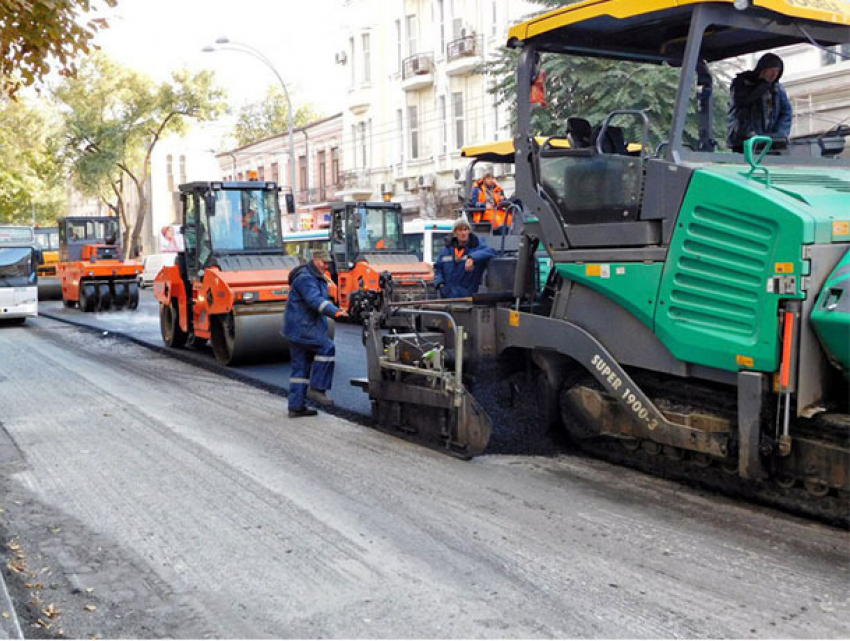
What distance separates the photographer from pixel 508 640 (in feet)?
13.3

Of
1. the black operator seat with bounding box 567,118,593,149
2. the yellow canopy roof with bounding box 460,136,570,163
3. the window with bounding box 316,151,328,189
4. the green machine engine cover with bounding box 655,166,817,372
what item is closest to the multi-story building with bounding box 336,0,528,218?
the window with bounding box 316,151,328,189

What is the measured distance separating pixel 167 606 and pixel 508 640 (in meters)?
1.61

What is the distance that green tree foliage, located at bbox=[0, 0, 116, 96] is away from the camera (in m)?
7.98

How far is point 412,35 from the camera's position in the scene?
37344 mm

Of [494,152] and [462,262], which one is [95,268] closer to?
[494,152]

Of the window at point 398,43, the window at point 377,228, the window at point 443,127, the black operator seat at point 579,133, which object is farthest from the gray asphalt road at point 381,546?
the window at point 398,43

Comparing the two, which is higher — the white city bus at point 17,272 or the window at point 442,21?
the window at point 442,21

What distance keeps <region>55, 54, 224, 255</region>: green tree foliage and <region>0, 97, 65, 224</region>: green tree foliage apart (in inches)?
37.8

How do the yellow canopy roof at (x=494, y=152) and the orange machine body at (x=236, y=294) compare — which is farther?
the orange machine body at (x=236, y=294)

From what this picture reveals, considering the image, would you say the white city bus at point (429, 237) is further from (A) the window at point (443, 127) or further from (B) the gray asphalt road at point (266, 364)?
(A) the window at point (443, 127)

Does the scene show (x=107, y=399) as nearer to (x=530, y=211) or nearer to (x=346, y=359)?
(x=346, y=359)

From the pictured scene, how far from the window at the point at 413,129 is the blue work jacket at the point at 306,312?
28.2 meters

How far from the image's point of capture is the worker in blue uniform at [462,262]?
352 inches

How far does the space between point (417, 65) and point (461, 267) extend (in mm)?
28190
